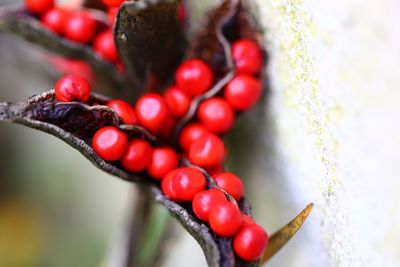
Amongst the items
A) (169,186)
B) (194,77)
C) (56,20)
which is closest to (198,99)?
(194,77)

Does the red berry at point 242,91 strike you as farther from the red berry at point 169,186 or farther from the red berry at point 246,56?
the red berry at point 169,186

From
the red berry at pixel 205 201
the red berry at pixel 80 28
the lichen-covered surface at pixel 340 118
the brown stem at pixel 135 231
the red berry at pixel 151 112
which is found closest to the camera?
the lichen-covered surface at pixel 340 118

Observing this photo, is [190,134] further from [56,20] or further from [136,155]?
[56,20]

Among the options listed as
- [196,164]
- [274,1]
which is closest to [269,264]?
[196,164]

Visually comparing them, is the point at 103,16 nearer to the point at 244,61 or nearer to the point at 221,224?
the point at 244,61

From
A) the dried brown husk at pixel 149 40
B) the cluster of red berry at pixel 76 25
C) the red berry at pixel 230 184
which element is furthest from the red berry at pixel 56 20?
the red berry at pixel 230 184

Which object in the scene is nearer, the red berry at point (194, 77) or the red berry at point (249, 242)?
the red berry at point (249, 242)

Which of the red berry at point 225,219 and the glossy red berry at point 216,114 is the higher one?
the glossy red berry at point 216,114
